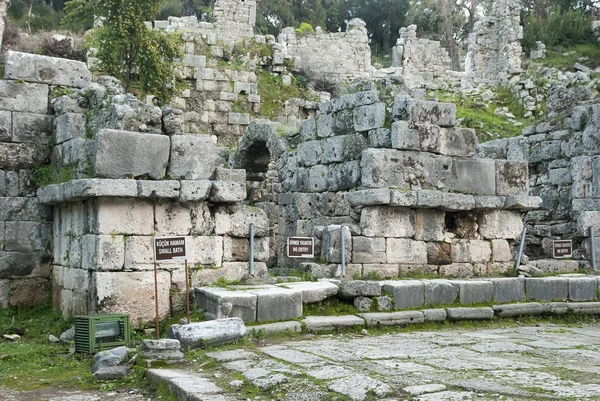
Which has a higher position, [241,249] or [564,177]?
[564,177]

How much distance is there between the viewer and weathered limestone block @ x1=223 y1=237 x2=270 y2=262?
878 cm

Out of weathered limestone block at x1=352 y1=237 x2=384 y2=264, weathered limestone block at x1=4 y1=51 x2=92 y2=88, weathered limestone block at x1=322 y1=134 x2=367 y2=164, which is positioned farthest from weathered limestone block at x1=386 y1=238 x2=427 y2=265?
weathered limestone block at x1=4 y1=51 x2=92 y2=88

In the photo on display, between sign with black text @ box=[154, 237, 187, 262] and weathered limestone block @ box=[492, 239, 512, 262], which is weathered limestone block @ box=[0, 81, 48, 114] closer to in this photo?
sign with black text @ box=[154, 237, 187, 262]

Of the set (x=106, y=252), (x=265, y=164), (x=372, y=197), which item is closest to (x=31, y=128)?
(x=106, y=252)

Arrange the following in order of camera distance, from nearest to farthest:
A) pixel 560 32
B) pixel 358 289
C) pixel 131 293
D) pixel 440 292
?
1. pixel 131 293
2. pixel 358 289
3. pixel 440 292
4. pixel 560 32

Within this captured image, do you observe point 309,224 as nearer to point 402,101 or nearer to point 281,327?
point 402,101

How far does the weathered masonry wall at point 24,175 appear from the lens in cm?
908

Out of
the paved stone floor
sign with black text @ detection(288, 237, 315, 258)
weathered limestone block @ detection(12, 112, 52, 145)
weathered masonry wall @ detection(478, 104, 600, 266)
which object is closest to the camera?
the paved stone floor

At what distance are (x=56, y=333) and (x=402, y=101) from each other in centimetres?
598

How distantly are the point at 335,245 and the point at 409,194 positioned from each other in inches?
53.6

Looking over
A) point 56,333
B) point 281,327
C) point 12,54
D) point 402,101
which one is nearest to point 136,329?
point 56,333

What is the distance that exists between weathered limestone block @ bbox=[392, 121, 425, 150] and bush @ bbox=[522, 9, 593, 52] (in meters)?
20.8

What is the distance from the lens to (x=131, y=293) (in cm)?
779

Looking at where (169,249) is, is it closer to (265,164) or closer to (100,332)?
(100,332)
